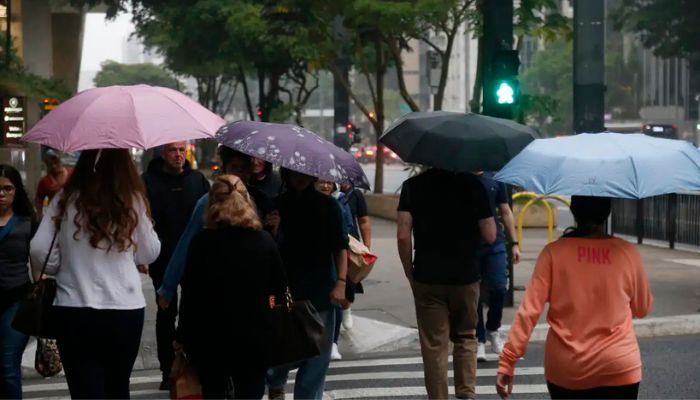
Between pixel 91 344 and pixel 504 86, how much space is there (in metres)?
8.42

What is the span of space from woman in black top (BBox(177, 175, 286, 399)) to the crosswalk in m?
3.55

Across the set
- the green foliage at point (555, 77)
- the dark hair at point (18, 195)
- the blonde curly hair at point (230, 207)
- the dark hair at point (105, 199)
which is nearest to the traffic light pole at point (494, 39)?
the dark hair at point (18, 195)

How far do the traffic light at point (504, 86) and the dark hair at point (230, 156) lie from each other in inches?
236

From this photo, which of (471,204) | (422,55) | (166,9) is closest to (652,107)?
(422,55)

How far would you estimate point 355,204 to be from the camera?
11359 millimetres

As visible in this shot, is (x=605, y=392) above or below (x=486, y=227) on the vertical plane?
below

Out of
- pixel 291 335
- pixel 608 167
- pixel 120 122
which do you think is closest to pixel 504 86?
pixel 120 122

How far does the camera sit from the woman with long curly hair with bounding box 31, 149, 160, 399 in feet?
19.1

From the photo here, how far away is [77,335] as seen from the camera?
581cm

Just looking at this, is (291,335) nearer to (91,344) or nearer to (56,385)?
(91,344)

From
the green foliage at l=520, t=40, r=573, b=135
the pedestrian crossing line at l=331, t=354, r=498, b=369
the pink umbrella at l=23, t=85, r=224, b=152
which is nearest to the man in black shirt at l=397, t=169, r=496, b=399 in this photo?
the pink umbrella at l=23, t=85, r=224, b=152

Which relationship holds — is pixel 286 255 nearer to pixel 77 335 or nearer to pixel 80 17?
pixel 77 335

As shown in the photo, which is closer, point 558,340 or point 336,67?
point 558,340

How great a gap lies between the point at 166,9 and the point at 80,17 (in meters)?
24.4
